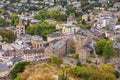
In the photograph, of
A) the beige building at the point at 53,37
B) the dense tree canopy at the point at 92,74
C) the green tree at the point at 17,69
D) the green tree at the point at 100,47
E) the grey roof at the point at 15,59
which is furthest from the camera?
the beige building at the point at 53,37

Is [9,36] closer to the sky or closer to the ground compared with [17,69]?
closer to the ground

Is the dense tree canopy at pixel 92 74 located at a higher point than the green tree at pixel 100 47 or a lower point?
higher

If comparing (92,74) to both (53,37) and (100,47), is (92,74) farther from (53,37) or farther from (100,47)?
(53,37)

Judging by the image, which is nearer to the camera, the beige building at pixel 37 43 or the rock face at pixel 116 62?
the rock face at pixel 116 62

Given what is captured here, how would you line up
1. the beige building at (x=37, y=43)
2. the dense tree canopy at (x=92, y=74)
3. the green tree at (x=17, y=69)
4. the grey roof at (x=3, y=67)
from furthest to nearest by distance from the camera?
the beige building at (x=37, y=43), the grey roof at (x=3, y=67), the green tree at (x=17, y=69), the dense tree canopy at (x=92, y=74)

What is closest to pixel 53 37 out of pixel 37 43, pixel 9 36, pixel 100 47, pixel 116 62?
pixel 37 43

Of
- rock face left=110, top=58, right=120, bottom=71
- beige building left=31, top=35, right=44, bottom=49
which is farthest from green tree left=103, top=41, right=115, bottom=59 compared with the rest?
beige building left=31, top=35, right=44, bottom=49

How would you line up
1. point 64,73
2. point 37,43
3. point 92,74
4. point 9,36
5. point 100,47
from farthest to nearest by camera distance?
point 9,36 → point 37,43 → point 100,47 → point 92,74 → point 64,73

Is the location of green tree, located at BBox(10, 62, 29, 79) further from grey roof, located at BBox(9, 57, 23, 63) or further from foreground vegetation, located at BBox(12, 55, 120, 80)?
grey roof, located at BBox(9, 57, 23, 63)

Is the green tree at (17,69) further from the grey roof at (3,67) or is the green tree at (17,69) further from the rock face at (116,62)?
the rock face at (116,62)

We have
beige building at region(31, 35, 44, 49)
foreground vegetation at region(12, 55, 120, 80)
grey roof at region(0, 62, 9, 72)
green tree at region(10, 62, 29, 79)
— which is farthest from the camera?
beige building at region(31, 35, 44, 49)

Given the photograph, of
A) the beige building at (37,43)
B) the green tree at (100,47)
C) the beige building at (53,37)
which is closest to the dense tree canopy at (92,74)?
the green tree at (100,47)
